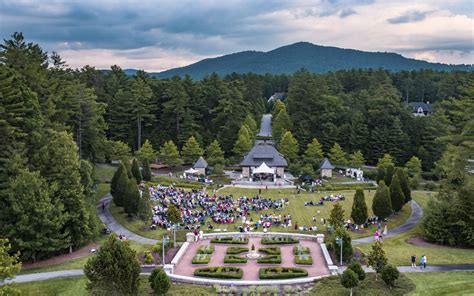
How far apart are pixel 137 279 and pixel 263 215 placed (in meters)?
21.4

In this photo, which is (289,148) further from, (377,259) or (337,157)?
(377,259)

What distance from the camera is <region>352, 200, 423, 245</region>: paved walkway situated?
129 feet

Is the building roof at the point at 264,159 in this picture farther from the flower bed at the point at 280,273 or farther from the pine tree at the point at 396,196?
the flower bed at the point at 280,273

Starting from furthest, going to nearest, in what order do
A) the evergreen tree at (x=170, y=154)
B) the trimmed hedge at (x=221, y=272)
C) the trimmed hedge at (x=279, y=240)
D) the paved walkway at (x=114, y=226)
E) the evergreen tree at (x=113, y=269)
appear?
1. the evergreen tree at (x=170, y=154)
2. the paved walkway at (x=114, y=226)
3. the trimmed hedge at (x=279, y=240)
4. the trimmed hedge at (x=221, y=272)
5. the evergreen tree at (x=113, y=269)

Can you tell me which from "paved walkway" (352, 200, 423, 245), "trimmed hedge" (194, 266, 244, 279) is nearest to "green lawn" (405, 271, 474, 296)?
"paved walkway" (352, 200, 423, 245)

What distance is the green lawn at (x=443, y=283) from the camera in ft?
87.7

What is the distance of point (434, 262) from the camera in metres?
32.2

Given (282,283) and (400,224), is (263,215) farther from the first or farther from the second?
(282,283)

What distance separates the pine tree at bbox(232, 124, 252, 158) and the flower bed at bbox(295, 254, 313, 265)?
43768 millimetres

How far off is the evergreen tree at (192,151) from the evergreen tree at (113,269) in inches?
1934

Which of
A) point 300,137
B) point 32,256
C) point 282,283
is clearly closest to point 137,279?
point 282,283

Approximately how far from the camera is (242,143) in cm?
7669

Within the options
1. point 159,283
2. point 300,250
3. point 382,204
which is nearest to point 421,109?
point 382,204

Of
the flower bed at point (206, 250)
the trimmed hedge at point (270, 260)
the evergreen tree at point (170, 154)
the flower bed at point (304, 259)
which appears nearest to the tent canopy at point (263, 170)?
the evergreen tree at point (170, 154)
